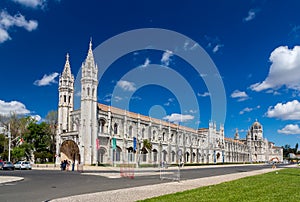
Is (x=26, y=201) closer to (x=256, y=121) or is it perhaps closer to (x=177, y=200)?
(x=177, y=200)

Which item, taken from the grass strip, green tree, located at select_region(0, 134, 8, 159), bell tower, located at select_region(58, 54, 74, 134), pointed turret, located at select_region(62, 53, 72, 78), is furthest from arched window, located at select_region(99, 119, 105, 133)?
the grass strip

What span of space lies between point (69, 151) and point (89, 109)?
10.8 metres

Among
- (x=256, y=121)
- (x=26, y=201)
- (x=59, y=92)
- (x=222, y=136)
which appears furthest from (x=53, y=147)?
(x=256, y=121)

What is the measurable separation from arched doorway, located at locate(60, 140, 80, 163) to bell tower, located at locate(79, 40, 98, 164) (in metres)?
4.51

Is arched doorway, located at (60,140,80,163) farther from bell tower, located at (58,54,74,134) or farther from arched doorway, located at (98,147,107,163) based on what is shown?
arched doorway, located at (98,147,107,163)

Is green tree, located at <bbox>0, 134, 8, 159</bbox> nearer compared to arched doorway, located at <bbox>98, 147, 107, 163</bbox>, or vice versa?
arched doorway, located at <bbox>98, 147, 107, 163</bbox>

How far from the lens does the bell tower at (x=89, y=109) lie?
56.6 meters

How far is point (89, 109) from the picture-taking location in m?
59.3

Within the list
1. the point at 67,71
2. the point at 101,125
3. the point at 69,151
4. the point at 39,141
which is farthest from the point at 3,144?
the point at 101,125

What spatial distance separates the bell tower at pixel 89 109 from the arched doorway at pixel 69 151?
4508 mm

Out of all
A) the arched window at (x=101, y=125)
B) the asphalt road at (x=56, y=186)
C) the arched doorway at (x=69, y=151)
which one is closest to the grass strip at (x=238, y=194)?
the asphalt road at (x=56, y=186)

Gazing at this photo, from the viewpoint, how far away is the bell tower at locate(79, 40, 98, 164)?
56.6 meters

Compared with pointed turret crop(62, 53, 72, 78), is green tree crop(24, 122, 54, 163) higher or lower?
lower

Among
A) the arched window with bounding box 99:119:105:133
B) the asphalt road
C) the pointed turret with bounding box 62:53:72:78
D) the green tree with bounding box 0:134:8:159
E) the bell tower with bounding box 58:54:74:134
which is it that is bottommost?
the asphalt road
